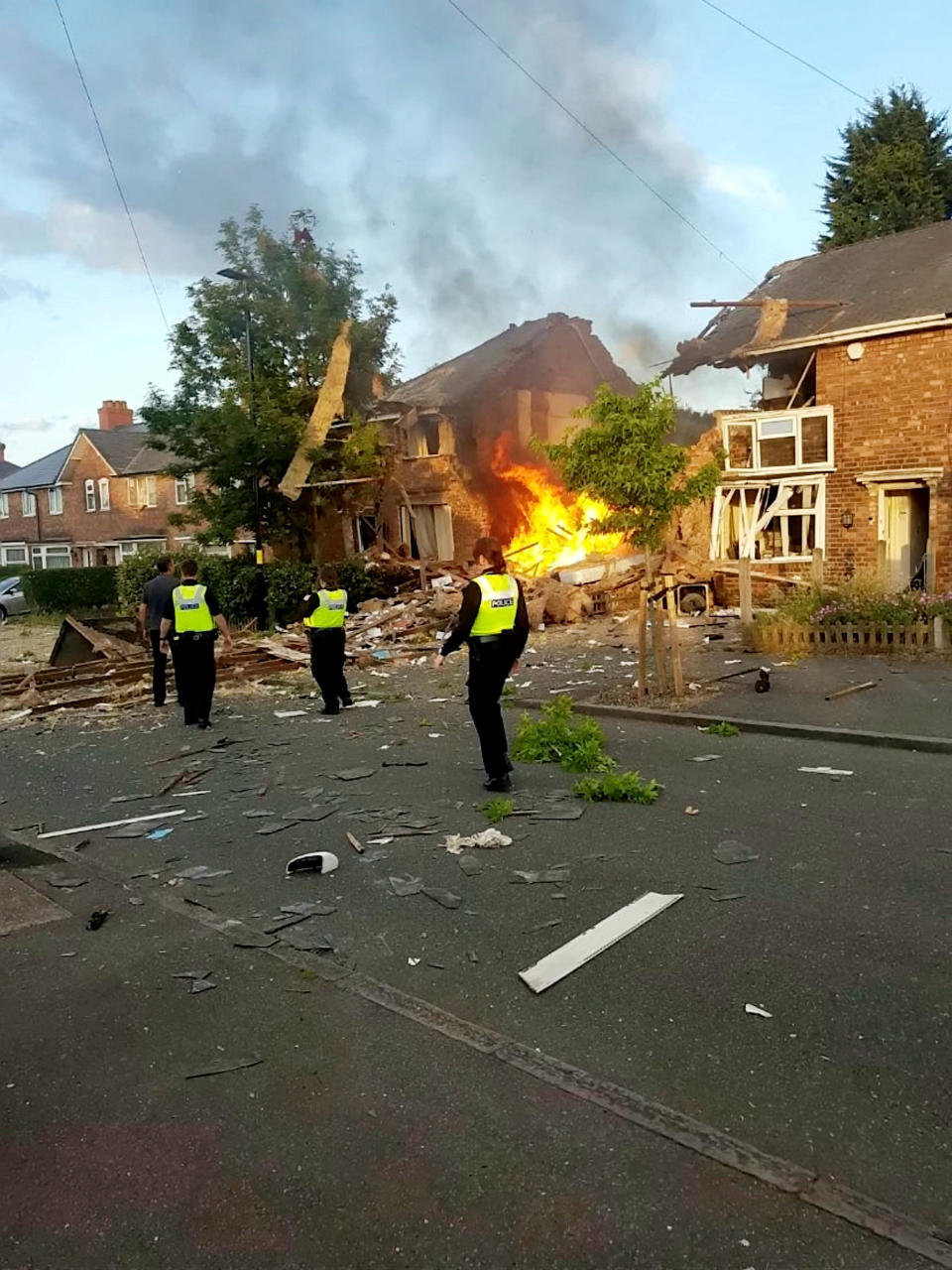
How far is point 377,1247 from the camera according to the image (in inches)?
95.3

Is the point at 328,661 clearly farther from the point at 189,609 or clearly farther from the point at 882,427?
the point at 882,427

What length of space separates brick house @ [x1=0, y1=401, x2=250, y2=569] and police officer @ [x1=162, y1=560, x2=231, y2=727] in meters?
27.1

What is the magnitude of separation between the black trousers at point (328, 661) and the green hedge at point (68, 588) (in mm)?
23652

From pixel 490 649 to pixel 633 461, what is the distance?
314 cm

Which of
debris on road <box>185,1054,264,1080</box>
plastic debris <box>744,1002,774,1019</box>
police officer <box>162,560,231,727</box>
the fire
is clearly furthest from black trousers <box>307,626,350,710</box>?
the fire

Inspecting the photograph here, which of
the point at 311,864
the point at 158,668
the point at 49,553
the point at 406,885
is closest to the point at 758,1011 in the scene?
the point at 406,885

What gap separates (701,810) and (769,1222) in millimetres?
3757

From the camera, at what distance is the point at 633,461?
353 inches

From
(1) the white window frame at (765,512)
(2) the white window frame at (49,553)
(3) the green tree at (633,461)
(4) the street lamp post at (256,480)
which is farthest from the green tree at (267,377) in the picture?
(2) the white window frame at (49,553)

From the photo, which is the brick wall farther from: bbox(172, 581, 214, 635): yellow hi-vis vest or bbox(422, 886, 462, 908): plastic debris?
bbox(422, 886, 462, 908): plastic debris

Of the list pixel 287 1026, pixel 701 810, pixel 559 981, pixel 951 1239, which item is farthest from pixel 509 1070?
pixel 701 810

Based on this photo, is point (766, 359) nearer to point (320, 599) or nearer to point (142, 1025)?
point (320, 599)

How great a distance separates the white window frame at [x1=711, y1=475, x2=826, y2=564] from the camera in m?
17.9

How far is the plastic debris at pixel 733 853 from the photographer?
512cm
